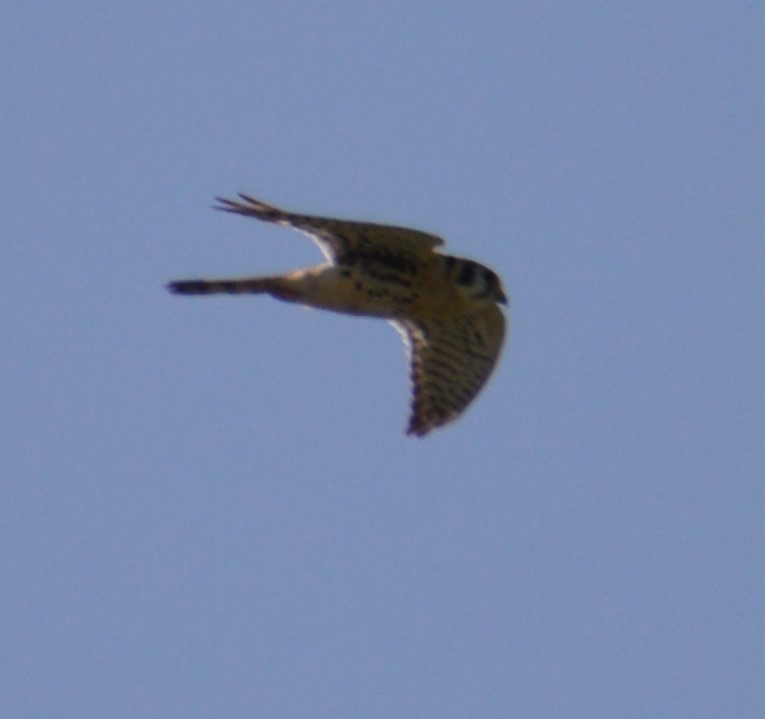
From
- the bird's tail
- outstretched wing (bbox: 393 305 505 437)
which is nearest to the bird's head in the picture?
outstretched wing (bbox: 393 305 505 437)

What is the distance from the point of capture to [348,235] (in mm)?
12250

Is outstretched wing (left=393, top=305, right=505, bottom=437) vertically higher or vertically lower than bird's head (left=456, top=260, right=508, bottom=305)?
lower

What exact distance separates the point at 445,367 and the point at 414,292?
2.53ft

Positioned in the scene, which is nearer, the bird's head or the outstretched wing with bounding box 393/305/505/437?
the bird's head

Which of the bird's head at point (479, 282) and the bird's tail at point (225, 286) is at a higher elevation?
the bird's head at point (479, 282)

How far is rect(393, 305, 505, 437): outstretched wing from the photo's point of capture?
13219mm

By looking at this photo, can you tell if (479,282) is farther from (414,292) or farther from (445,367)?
(445,367)

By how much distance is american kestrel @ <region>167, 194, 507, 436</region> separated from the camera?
12.2m

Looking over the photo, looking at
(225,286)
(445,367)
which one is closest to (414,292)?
(445,367)

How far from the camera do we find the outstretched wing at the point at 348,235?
12070 millimetres

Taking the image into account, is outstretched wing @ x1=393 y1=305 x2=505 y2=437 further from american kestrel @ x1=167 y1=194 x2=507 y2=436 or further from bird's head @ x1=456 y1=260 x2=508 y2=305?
bird's head @ x1=456 y1=260 x2=508 y2=305

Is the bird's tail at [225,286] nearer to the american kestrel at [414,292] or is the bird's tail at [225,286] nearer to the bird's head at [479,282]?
the american kestrel at [414,292]

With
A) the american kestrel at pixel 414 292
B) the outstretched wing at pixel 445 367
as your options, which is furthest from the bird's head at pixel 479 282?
the outstretched wing at pixel 445 367

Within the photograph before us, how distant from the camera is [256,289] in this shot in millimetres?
12344
